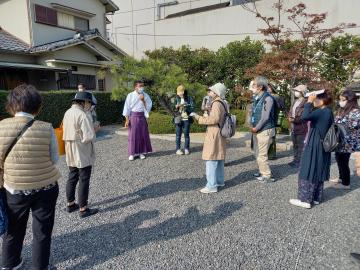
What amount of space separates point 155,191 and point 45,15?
12.5 m

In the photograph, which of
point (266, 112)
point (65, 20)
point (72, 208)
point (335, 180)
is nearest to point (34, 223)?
point (72, 208)

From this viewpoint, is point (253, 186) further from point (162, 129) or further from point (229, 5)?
point (229, 5)

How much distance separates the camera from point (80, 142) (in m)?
3.31

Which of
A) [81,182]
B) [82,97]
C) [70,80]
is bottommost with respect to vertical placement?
[81,182]

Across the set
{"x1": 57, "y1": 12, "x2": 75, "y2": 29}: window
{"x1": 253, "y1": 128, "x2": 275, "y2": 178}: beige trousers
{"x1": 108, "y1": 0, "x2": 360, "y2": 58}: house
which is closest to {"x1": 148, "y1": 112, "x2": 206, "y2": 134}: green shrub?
{"x1": 253, "y1": 128, "x2": 275, "y2": 178}: beige trousers

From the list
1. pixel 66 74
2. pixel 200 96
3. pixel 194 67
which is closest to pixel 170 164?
pixel 200 96

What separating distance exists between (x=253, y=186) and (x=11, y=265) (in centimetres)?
350

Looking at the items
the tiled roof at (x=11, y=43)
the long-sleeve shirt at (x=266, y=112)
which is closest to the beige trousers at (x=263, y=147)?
the long-sleeve shirt at (x=266, y=112)

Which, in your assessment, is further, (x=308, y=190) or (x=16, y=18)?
(x=16, y=18)

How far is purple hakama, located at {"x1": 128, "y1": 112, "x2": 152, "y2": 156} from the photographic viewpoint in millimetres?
6016

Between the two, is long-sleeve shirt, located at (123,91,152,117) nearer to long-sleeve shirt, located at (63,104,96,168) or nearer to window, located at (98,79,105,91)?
long-sleeve shirt, located at (63,104,96,168)

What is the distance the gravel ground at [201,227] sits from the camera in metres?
2.57

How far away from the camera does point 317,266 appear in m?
2.48

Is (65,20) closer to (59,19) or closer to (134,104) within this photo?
(59,19)
